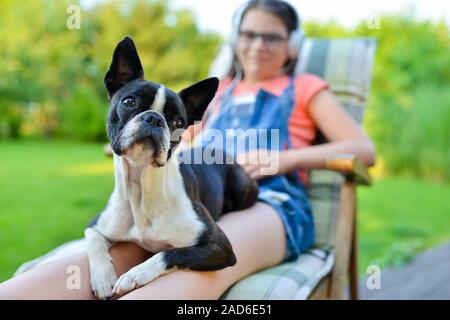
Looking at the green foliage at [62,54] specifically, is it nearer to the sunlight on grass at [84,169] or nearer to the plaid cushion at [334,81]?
the sunlight on grass at [84,169]

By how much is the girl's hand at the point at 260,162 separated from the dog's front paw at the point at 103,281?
0.68 metres

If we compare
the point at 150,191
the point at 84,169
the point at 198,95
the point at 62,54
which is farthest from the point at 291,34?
the point at 84,169

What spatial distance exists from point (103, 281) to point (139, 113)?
45cm

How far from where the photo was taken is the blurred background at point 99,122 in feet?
13.3

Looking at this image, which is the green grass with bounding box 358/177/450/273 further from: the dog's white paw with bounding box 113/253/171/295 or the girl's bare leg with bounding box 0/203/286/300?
the dog's white paw with bounding box 113/253/171/295

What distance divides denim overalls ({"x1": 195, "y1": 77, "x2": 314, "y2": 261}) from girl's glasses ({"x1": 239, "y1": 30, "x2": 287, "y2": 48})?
0.57 feet

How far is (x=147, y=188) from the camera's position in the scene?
1229 millimetres

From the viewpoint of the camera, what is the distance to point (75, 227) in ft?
14.0

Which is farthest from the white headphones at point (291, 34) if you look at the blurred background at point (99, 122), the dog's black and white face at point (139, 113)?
the dog's black and white face at point (139, 113)

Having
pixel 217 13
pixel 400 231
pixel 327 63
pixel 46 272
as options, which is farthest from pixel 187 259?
pixel 400 231

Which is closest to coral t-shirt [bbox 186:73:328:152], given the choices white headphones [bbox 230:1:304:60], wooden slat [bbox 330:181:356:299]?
white headphones [bbox 230:1:304:60]

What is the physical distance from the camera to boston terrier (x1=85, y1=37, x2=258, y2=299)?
1088mm

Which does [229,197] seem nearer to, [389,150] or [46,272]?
A: [46,272]

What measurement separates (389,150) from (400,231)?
101 inches
